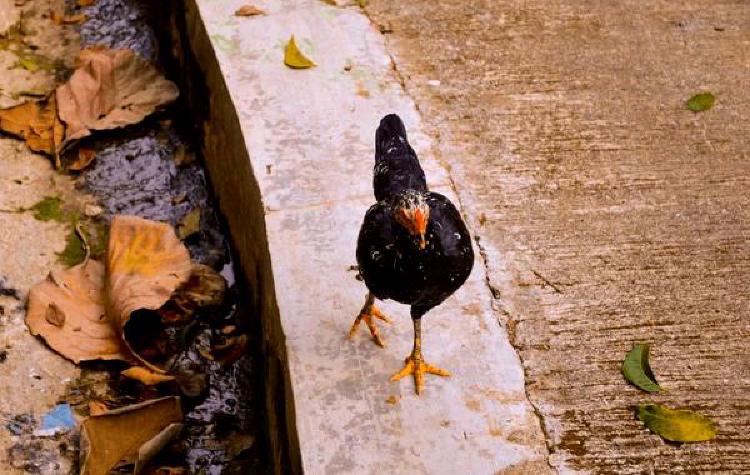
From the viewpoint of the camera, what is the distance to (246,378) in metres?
3.46

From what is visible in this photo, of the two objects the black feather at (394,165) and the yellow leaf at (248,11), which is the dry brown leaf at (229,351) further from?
the yellow leaf at (248,11)

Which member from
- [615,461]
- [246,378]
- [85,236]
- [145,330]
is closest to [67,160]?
[85,236]

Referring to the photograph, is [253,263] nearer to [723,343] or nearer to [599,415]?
[599,415]

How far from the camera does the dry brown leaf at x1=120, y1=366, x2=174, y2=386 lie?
10.6ft

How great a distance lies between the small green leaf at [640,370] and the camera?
106 inches

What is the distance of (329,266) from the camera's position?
9.76 feet

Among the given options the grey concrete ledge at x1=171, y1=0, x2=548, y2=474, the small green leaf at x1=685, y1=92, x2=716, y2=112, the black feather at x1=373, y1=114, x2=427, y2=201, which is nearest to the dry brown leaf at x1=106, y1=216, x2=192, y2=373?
the grey concrete ledge at x1=171, y1=0, x2=548, y2=474

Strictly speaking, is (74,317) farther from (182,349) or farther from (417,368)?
(417,368)

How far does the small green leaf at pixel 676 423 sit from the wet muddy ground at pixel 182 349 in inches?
51.9

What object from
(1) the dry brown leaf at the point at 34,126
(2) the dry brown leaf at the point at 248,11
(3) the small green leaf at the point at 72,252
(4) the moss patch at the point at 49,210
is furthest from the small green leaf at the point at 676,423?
(1) the dry brown leaf at the point at 34,126

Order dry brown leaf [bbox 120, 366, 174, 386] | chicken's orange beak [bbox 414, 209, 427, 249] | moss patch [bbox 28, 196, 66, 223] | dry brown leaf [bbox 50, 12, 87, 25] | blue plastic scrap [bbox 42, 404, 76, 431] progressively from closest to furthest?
chicken's orange beak [bbox 414, 209, 427, 249], blue plastic scrap [bbox 42, 404, 76, 431], dry brown leaf [bbox 120, 366, 174, 386], moss patch [bbox 28, 196, 66, 223], dry brown leaf [bbox 50, 12, 87, 25]

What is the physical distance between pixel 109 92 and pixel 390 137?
2140mm

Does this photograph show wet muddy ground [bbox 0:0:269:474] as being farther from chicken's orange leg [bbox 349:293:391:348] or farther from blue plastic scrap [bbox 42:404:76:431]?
chicken's orange leg [bbox 349:293:391:348]

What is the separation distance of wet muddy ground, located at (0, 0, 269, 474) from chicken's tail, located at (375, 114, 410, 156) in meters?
1.01
